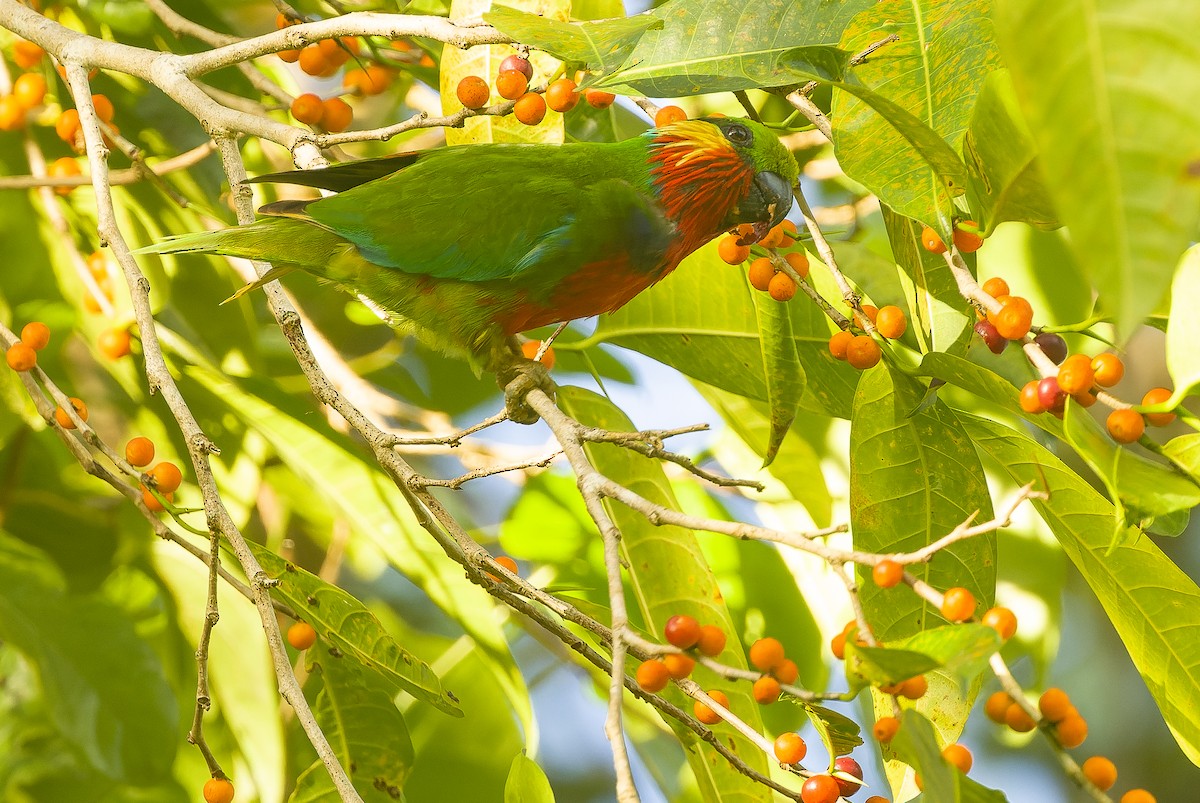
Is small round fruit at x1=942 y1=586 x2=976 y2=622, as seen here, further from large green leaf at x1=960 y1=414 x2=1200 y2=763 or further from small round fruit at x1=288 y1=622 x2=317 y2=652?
small round fruit at x1=288 y1=622 x2=317 y2=652

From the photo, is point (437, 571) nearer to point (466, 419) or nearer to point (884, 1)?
point (466, 419)

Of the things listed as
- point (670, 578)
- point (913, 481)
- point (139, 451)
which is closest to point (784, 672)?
point (913, 481)

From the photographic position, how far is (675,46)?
122cm

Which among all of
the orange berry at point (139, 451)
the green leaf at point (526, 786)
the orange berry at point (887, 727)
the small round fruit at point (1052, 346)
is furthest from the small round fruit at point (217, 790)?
the small round fruit at point (1052, 346)

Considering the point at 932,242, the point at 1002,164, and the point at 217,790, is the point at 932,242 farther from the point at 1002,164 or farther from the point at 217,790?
the point at 217,790

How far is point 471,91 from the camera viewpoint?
1.52m

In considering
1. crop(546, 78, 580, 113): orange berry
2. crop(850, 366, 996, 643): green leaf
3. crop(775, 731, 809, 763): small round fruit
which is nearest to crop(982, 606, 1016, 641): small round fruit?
crop(775, 731, 809, 763): small round fruit

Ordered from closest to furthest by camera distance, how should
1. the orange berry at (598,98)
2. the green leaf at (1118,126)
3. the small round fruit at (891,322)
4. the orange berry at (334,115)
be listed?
the green leaf at (1118,126) → the small round fruit at (891,322) → the orange berry at (598,98) → the orange berry at (334,115)

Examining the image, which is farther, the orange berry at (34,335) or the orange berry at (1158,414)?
the orange berry at (34,335)

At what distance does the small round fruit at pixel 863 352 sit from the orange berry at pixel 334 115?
45.9 inches

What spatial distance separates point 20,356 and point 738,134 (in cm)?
125

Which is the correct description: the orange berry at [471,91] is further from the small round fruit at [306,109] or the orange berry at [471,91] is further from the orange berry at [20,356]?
the orange berry at [20,356]

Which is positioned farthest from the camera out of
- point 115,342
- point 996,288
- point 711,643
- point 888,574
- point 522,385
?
point 115,342

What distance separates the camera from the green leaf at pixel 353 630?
1336 mm
